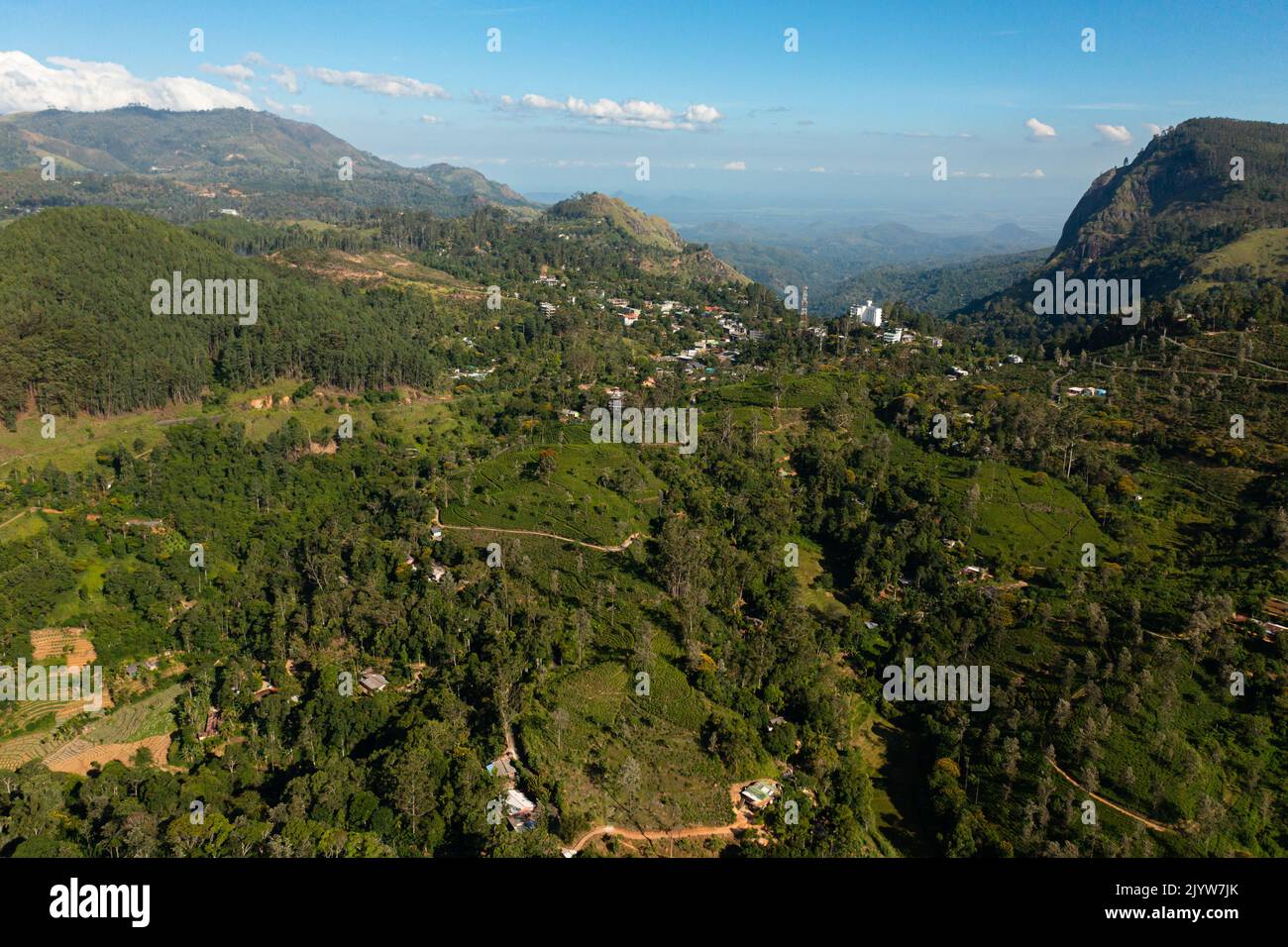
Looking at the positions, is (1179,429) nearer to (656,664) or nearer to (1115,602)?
(1115,602)

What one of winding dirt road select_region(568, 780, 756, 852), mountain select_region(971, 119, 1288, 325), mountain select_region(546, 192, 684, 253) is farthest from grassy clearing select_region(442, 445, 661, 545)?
mountain select_region(546, 192, 684, 253)

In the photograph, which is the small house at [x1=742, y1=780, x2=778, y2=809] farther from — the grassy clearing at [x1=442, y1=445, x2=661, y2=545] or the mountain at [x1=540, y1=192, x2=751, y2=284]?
the mountain at [x1=540, y1=192, x2=751, y2=284]

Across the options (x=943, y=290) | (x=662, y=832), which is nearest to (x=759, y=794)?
(x=662, y=832)

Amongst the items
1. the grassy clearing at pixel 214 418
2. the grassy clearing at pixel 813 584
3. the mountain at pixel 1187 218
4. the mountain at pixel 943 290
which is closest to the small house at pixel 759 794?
the grassy clearing at pixel 813 584

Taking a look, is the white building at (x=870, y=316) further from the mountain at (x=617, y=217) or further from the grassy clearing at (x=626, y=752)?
the mountain at (x=617, y=217)

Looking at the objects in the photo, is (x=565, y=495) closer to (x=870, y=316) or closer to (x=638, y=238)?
(x=870, y=316)
